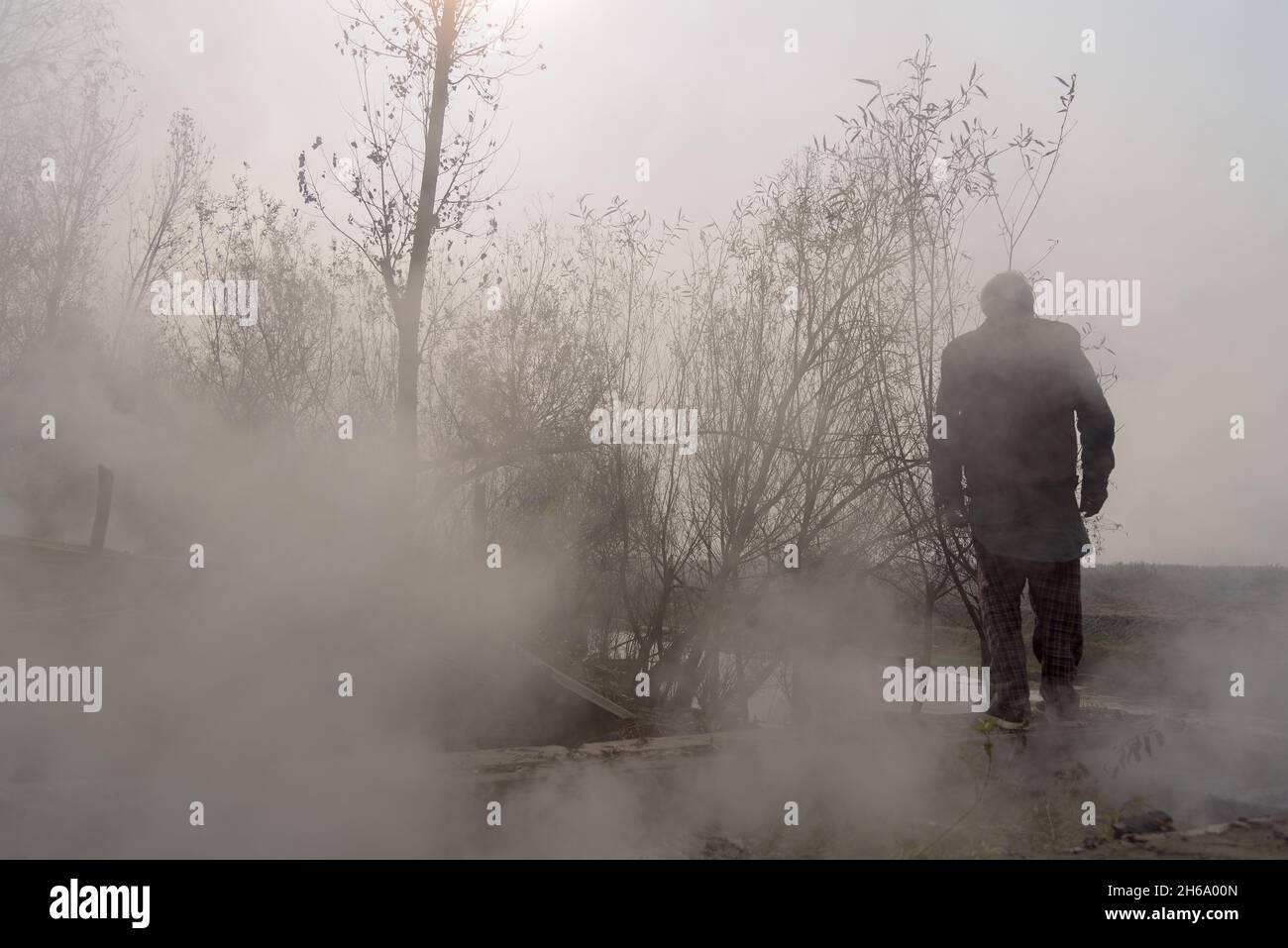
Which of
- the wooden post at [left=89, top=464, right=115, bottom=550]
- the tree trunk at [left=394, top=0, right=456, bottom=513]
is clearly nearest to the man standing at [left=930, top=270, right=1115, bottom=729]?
the tree trunk at [left=394, top=0, right=456, bottom=513]

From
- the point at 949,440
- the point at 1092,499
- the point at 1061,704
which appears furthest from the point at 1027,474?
the point at 1061,704

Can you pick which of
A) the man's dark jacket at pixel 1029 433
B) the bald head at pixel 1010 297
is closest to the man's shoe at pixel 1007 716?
the man's dark jacket at pixel 1029 433

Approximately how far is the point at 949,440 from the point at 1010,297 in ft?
2.47

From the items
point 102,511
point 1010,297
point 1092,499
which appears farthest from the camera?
point 102,511

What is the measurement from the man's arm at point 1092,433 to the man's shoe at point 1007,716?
0.98 metres

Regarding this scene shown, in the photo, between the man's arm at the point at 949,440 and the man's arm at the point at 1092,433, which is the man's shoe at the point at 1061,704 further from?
the man's arm at the point at 949,440

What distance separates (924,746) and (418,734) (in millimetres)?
2445

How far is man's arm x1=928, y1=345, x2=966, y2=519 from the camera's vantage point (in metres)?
4.67

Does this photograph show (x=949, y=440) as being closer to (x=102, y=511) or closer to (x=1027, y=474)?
(x=1027, y=474)

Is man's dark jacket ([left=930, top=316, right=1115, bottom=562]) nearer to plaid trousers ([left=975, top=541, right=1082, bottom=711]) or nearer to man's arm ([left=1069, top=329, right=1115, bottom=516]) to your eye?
man's arm ([left=1069, top=329, right=1115, bottom=516])

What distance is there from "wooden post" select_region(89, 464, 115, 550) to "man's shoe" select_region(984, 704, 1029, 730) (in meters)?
5.08

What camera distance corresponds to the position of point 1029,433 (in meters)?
4.41

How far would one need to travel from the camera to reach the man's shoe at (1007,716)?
4.13 meters
